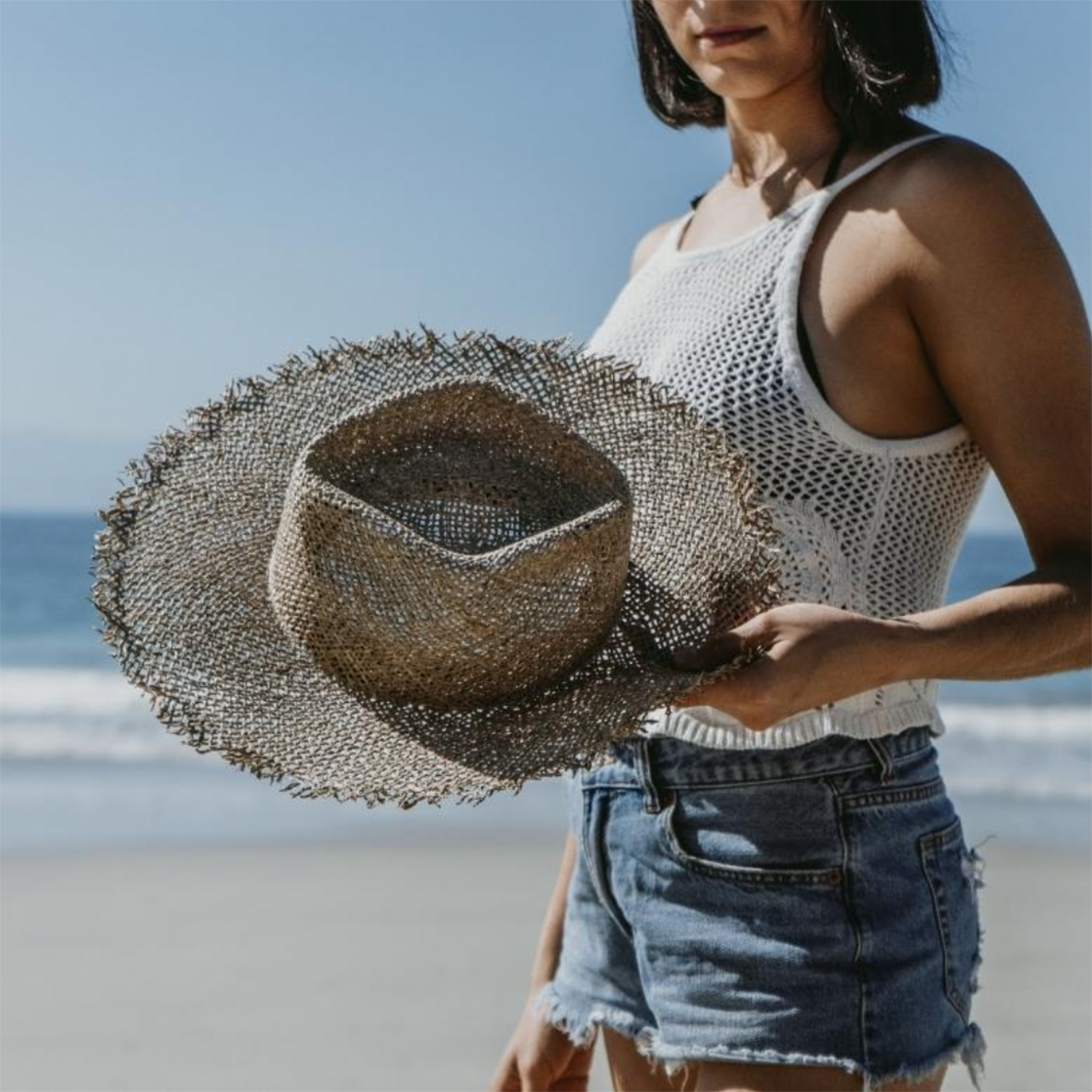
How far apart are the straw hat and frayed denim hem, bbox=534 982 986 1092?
1.10ft

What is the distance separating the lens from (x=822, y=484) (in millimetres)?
1362

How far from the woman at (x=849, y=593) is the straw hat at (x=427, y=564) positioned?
9cm

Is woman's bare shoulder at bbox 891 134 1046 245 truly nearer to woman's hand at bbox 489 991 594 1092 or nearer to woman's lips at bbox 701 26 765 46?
woman's lips at bbox 701 26 765 46

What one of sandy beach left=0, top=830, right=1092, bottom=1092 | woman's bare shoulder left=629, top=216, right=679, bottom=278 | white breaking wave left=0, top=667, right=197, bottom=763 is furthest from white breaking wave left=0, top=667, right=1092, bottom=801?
woman's bare shoulder left=629, top=216, right=679, bottom=278

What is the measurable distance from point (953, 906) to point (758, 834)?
0.59 feet

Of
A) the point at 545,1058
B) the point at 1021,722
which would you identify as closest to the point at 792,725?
the point at 545,1058

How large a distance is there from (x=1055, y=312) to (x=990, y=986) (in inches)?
153

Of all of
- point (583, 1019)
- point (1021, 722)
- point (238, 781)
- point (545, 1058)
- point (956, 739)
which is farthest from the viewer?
point (1021, 722)

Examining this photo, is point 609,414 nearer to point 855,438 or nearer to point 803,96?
point 855,438

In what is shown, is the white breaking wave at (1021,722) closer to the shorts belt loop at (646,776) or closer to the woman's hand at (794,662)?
the shorts belt loop at (646,776)

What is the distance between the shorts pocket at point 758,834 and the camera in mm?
1318

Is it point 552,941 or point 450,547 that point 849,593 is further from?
point 552,941

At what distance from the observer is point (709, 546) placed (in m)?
1.31

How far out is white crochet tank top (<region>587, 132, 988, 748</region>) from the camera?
135 centimetres
